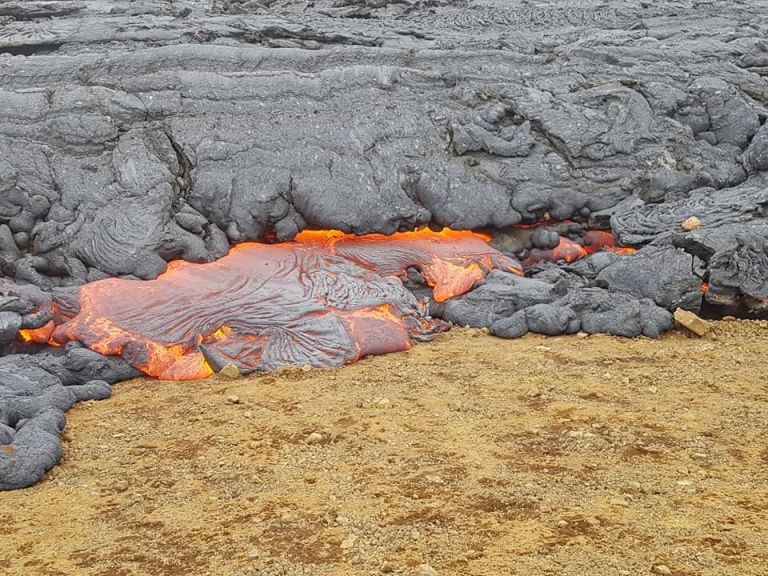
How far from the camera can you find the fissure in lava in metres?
6.71

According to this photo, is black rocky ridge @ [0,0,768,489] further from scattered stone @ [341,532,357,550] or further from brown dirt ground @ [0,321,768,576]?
scattered stone @ [341,532,357,550]

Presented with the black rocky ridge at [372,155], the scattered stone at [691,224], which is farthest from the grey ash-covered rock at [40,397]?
the scattered stone at [691,224]

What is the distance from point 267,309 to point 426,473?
3.01m

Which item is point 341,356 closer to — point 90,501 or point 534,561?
point 90,501

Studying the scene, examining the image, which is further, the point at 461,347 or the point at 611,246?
the point at 611,246

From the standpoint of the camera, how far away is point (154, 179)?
7863mm

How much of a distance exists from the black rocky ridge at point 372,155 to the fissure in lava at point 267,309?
0.67ft

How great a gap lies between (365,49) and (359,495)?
6.63 metres

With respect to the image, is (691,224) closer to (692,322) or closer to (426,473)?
(692,322)

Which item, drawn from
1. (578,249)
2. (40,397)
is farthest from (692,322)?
(40,397)

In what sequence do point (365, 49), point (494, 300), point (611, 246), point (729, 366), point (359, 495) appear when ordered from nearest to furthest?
point (359, 495) → point (729, 366) → point (494, 300) → point (611, 246) → point (365, 49)

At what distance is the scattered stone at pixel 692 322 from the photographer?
710 cm

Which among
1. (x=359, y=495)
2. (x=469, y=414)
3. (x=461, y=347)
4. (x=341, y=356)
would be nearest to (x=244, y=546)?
(x=359, y=495)

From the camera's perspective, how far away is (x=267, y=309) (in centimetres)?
712
